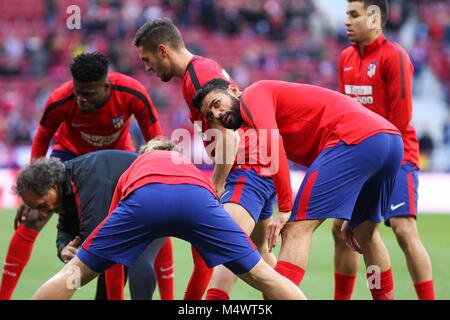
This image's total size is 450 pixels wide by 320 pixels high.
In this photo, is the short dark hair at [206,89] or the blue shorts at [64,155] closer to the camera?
the short dark hair at [206,89]

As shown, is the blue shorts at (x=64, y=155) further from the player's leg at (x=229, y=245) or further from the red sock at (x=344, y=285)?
the player's leg at (x=229, y=245)

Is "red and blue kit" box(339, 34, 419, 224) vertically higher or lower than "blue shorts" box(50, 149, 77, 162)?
higher

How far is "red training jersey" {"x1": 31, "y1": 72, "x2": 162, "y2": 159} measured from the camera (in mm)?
7035

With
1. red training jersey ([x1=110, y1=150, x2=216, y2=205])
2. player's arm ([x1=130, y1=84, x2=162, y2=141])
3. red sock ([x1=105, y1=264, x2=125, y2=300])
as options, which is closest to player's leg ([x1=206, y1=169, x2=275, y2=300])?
red sock ([x1=105, y1=264, x2=125, y2=300])

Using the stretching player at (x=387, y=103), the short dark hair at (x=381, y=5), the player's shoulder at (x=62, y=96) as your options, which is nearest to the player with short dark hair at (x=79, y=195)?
the player's shoulder at (x=62, y=96)

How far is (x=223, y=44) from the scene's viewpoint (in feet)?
73.5

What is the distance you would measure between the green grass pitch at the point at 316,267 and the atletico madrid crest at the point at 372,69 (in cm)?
198

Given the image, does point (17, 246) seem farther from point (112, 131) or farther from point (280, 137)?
point (280, 137)

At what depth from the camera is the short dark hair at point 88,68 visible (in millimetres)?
6645

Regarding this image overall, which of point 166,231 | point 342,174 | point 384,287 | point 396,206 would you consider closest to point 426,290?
point 384,287

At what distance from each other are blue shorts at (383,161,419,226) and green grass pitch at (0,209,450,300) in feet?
3.86

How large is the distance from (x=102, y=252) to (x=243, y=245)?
0.77 metres

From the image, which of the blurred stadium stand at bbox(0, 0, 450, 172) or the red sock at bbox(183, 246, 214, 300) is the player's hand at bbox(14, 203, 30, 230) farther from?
the blurred stadium stand at bbox(0, 0, 450, 172)

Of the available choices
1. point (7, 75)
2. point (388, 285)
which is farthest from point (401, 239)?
point (7, 75)
